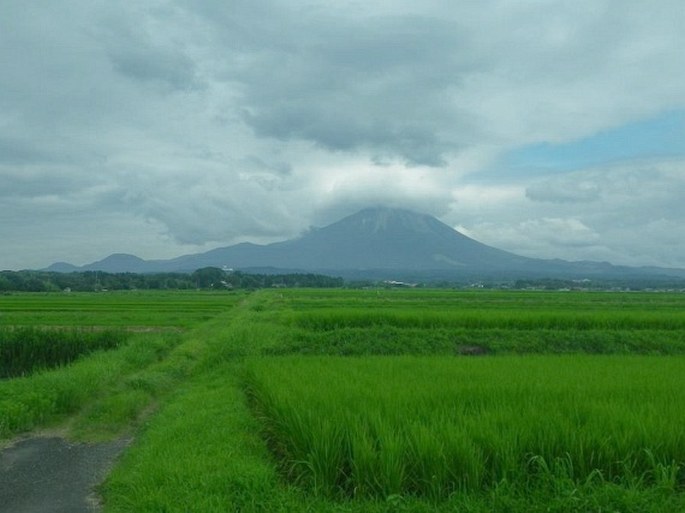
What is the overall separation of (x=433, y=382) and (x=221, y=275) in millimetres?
79454

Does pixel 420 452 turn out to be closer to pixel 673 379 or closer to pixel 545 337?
pixel 673 379

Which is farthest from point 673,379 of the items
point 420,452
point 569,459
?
point 420,452

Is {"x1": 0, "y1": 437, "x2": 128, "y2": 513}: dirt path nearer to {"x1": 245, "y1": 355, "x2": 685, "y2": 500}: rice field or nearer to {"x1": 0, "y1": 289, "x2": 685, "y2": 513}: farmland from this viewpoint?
{"x1": 0, "y1": 289, "x2": 685, "y2": 513}: farmland

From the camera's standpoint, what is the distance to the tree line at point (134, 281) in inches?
2549

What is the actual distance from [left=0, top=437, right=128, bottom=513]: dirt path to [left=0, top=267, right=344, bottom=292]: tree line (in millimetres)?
59749

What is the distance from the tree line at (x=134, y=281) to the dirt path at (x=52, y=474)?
59749 millimetres

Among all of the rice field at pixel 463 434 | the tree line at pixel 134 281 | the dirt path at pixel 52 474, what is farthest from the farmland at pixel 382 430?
the tree line at pixel 134 281

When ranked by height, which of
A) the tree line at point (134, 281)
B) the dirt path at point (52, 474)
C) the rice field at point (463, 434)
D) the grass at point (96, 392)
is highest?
the tree line at point (134, 281)

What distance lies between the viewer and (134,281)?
7600 centimetres

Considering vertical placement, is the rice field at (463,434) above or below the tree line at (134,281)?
below

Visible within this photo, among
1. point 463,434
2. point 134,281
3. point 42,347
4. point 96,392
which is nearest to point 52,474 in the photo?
point 96,392

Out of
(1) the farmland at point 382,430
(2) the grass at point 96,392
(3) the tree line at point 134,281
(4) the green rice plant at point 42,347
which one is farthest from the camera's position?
(3) the tree line at point 134,281

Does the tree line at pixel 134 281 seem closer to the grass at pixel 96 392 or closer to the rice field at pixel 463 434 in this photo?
the grass at pixel 96 392

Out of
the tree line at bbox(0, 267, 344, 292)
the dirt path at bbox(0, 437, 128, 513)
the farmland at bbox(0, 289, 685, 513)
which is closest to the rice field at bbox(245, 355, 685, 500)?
the farmland at bbox(0, 289, 685, 513)
